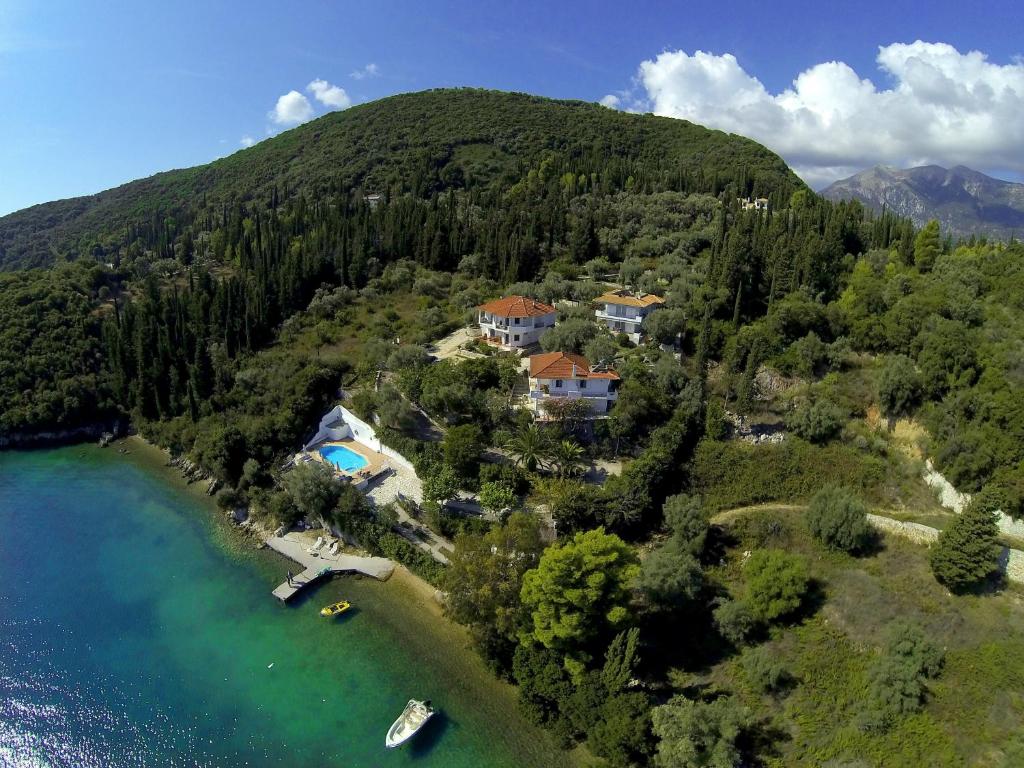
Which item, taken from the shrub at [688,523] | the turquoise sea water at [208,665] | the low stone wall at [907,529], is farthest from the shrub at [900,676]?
the turquoise sea water at [208,665]

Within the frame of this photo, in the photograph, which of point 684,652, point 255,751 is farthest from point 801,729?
point 255,751

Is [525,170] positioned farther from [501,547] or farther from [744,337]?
[501,547]

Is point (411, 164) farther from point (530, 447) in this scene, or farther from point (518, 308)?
point (530, 447)

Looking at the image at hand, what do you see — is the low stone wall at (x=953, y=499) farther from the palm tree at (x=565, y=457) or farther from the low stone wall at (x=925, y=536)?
the palm tree at (x=565, y=457)

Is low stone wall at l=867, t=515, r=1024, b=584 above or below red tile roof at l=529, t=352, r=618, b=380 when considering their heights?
below

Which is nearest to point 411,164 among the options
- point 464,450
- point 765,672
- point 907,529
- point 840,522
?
point 464,450

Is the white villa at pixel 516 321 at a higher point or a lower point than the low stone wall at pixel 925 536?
higher

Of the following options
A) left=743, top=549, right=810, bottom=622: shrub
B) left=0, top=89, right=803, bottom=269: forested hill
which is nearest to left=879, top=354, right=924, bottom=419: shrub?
left=743, top=549, right=810, bottom=622: shrub

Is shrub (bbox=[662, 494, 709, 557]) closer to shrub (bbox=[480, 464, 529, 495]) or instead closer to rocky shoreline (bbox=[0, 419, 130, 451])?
shrub (bbox=[480, 464, 529, 495])
